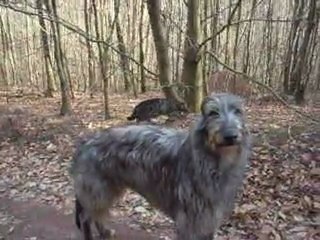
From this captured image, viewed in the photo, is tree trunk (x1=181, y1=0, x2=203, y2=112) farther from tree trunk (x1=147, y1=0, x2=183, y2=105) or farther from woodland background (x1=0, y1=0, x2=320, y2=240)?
tree trunk (x1=147, y1=0, x2=183, y2=105)

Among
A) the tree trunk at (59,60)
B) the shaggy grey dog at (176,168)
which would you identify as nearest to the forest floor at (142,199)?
the shaggy grey dog at (176,168)

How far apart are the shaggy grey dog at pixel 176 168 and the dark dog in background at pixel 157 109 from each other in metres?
4.06

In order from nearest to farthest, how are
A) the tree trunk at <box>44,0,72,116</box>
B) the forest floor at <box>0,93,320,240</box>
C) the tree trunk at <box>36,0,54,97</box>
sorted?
the forest floor at <box>0,93,320,240</box>
the tree trunk at <box>44,0,72,116</box>
the tree trunk at <box>36,0,54,97</box>

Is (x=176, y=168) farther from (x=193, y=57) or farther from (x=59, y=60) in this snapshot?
(x=59, y=60)

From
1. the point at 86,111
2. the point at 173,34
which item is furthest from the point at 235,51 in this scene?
the point at 86,111

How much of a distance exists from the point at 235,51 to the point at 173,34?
2.17 m

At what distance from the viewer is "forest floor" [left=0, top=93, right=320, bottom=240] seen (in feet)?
15.4

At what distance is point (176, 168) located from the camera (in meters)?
3.76

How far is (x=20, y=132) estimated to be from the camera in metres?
8.34

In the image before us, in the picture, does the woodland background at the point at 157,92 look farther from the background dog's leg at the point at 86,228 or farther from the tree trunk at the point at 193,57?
the background dog's leg at the point at 86,228

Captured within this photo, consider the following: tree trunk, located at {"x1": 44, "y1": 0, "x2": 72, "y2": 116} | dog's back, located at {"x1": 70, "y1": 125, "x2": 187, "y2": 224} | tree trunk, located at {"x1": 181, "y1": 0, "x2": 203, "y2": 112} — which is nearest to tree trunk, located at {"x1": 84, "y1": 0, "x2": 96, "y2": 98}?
tree trunk, located at {"x1": 44, "y1": 0, "x2": 72, "y2": 116}

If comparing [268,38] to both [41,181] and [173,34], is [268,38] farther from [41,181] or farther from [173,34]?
[41,181]

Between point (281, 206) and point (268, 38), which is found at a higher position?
point (268, 38)

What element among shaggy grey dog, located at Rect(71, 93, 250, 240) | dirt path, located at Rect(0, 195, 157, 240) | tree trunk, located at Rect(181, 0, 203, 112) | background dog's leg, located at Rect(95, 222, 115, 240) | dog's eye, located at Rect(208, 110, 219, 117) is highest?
tree trunk, located at Rect(181, 0, 203, 112)
